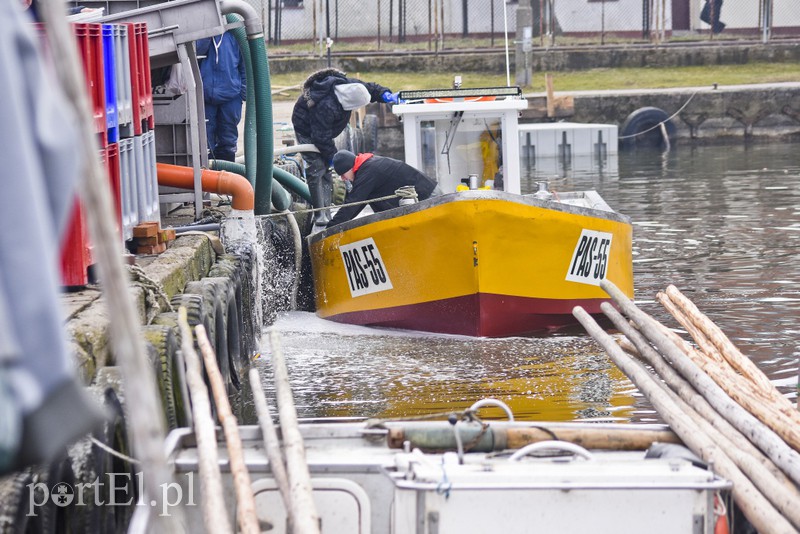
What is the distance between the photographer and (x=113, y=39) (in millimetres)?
7320

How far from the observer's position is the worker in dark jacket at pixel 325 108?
1267cm

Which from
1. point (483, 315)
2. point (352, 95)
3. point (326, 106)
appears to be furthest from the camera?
point (326, 106)

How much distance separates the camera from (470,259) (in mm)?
9680

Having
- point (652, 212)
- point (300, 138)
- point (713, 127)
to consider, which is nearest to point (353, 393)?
point (300, 138)

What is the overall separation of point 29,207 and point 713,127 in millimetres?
32488

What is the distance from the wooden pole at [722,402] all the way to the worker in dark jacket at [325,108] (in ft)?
22.6

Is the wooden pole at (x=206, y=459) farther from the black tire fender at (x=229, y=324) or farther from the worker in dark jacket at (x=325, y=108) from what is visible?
the worker in dark jacket at (x=325, y=108)

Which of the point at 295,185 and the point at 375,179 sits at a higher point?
the point at 375,179

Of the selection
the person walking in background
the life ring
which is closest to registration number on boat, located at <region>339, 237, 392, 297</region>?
the life ring

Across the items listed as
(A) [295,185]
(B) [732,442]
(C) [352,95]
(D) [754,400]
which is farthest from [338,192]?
(B) [732,442]

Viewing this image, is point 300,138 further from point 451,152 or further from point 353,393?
point 353,393

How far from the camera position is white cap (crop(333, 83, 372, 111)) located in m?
12.5

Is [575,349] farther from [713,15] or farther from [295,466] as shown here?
[713,15]

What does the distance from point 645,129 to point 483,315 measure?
22.9m
